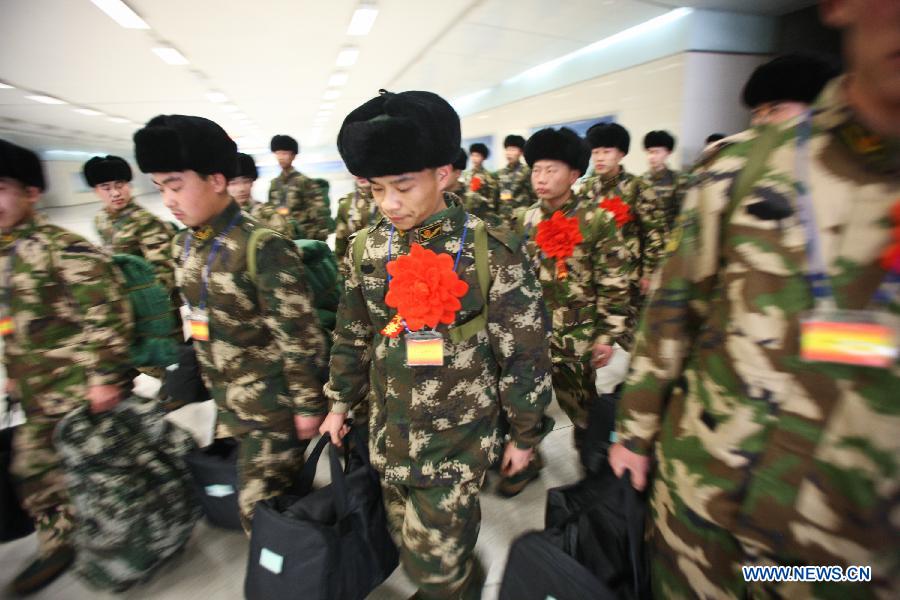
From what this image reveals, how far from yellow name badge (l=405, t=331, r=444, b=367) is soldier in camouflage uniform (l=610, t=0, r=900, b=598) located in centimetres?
54

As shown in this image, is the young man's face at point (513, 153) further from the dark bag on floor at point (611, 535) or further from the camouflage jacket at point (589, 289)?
the dark bag on floor at point (611, 535)

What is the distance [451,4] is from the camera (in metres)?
4.41

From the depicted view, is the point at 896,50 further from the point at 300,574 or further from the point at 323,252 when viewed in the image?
the point at 323,252

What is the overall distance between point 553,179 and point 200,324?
6.03 ft

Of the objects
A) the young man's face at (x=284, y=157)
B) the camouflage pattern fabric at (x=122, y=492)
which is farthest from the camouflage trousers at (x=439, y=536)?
the young man's face at (x=284, y=157)

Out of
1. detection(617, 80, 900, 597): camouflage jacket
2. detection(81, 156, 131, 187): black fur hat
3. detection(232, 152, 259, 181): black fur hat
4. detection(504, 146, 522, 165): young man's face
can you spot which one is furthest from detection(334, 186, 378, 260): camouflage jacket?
detection(617, 80, 900, 597): camouflage jacket

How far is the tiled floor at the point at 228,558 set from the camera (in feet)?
5.58

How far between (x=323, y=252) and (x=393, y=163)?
106 centimetres

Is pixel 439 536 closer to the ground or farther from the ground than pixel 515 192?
closer to the ground

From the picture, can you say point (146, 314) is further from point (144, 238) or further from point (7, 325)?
point (144, 238)

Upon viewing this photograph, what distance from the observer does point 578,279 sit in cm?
216

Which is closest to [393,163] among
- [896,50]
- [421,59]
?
[896,50]

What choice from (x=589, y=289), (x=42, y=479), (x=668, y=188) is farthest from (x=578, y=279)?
(x=668, y=188)

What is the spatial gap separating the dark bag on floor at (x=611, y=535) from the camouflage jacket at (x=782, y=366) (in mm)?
142
